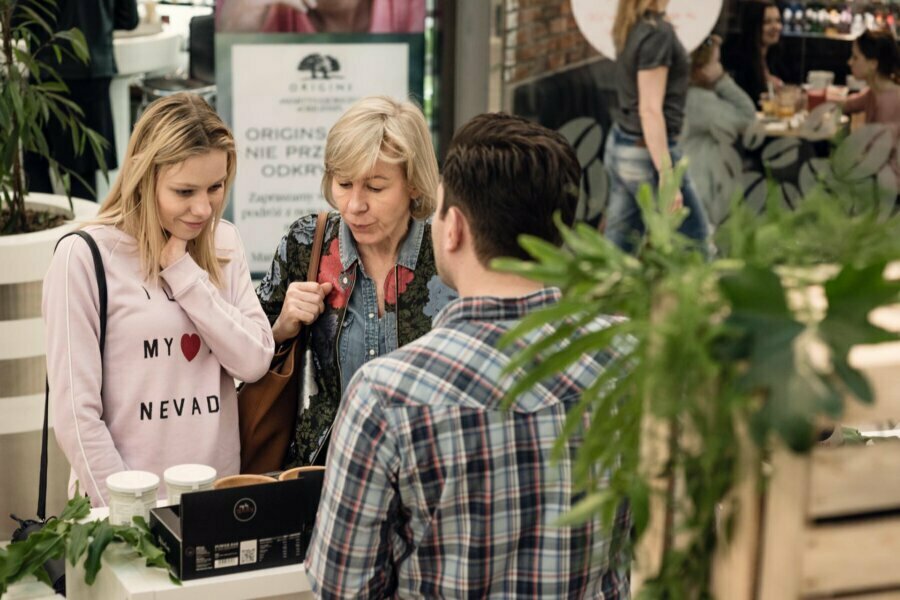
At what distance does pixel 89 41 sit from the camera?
19.1ft

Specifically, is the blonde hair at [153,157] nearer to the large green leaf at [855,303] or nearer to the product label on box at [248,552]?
the product label on box at [248,552]

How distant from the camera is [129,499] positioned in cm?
246

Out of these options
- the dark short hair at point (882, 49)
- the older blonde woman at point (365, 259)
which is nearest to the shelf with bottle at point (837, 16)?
the dark short hair at point (882, 49)

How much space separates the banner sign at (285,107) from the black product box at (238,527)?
379 cm

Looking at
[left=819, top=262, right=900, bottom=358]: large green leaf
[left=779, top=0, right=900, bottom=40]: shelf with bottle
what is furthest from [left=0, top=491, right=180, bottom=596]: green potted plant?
[left=779, top=0, right=900, bottom=40]: shelf with bottle

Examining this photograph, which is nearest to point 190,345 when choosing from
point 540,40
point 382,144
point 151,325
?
point 151,325

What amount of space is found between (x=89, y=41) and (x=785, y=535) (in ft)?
16.9

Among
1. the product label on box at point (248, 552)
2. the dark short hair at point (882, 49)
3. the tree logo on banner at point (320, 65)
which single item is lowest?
the product label on box at point (248, 552)

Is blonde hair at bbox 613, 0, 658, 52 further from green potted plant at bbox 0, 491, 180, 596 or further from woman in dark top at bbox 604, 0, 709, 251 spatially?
green potted plant at bbox 0, 491, 180, 596

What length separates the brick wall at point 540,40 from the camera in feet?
20.1

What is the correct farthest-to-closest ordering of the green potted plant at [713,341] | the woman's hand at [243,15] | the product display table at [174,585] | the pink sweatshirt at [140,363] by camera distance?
the woman's hand at [243,15] → the pink sweatshirt at [140,363] → the product display table at [174,585] → the green potted plant at [713,341]

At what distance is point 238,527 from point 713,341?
1338mm

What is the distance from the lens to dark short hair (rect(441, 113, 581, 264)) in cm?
197

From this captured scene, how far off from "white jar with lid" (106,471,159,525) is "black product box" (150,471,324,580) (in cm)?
5
